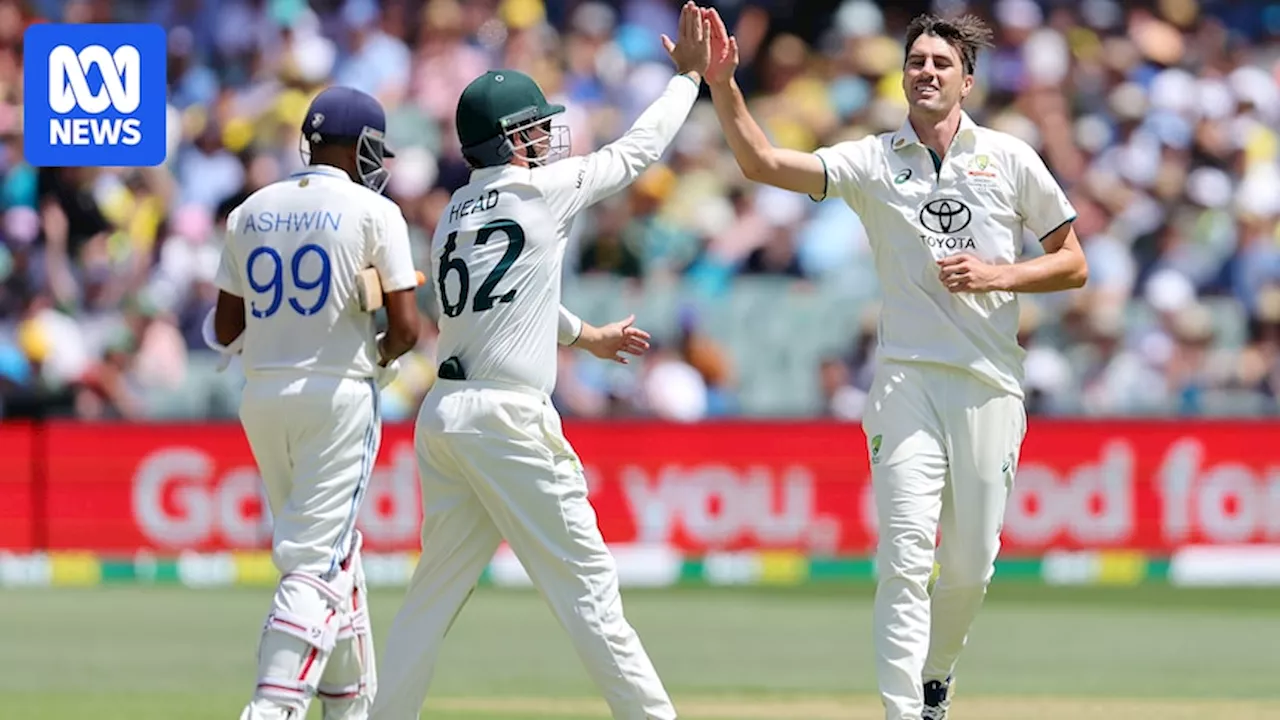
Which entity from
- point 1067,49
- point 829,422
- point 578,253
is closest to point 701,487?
point 829,422

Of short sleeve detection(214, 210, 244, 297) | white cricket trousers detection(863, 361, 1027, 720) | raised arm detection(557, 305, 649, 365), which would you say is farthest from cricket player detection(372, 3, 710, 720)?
white cricket trousers detection(863, 361, 1027, 720)

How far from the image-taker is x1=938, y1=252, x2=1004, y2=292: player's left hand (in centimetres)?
733

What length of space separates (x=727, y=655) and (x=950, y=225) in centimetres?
440

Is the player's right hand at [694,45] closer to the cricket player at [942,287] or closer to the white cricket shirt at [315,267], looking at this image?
the cricket player at [942,287]

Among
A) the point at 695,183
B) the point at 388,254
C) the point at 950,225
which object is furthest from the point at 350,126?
the point at 695,183

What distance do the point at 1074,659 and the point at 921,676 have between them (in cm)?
413

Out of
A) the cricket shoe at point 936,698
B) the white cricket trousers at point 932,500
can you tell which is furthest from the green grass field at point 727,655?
the white cricket trousers at point 932,500

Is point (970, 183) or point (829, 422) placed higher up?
point (970, 183)

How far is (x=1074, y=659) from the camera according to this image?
37.3ft

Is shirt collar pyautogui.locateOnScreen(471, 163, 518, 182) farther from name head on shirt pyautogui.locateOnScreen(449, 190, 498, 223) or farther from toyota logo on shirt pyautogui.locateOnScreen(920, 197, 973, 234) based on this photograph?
toyota logo on shirt pyautogui.locateOnScreen(920, 197, 973, 234)

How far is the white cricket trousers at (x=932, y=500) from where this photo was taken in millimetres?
7391

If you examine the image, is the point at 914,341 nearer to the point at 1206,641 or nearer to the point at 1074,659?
the point at 1074,659

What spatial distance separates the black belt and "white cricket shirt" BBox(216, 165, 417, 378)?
0.26 meters

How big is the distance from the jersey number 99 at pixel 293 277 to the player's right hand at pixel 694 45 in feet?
4.52
